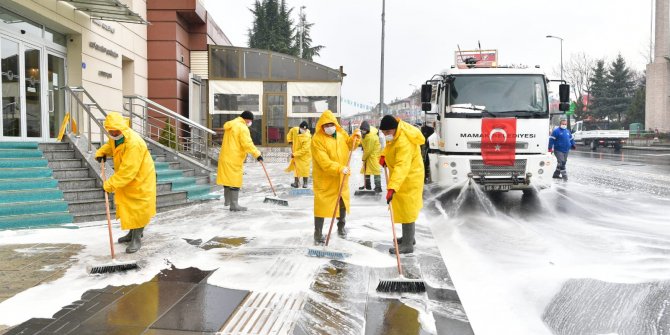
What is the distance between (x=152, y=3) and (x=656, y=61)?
4426cm

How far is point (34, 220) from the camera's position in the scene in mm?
7301

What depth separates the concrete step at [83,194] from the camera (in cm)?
809

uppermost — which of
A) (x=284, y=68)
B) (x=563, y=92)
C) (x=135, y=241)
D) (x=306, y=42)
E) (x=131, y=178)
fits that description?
(x=306, y=42)

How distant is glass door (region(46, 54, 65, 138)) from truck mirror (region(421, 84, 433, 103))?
772 centimetres

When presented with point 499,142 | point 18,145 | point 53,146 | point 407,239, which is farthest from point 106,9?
point 407,239

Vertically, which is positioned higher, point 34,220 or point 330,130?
point 330,130

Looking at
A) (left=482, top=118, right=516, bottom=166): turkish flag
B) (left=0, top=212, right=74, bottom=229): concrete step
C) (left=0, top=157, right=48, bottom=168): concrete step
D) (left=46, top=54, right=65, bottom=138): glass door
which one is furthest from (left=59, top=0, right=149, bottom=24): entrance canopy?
→ (left=482, top=118, right=516, bottom=166): turkish flag

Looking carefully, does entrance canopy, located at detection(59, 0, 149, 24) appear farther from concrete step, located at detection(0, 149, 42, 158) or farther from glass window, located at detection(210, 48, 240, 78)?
glass window, located at detection(210, 48, 240, 78)

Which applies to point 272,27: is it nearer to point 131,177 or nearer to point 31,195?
point 31,195

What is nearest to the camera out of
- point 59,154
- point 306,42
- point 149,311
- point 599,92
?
point 149,311

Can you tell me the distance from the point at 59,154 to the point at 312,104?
1314cm

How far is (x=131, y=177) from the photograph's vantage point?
5777 millimetres

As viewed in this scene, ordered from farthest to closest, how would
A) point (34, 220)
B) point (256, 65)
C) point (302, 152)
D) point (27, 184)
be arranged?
point (256, 65), point (302, 152), point (27, 184), point (34, 220)

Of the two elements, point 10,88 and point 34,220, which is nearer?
point 34,220
